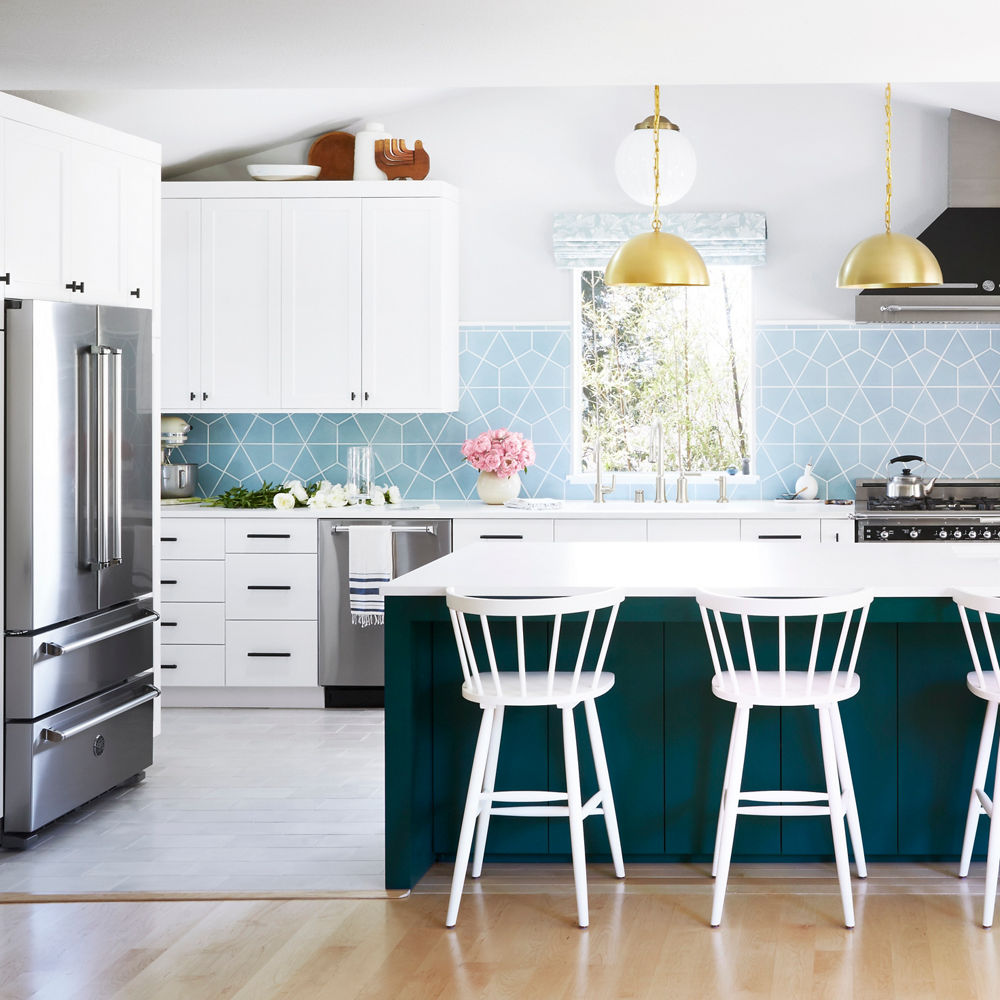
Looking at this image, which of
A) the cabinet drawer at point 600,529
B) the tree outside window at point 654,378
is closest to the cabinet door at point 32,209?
the cabinet drawer at point 600,529

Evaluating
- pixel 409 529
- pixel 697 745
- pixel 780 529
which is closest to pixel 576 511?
pixel 409 529

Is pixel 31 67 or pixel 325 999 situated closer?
pixel 325 999

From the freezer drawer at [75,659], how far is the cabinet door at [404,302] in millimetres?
1986

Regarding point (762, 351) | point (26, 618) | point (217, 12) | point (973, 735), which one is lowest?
point (973, 735)

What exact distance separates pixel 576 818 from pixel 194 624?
10.5ft

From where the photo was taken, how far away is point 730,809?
3213 millimetres

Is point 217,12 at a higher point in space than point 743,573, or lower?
higher

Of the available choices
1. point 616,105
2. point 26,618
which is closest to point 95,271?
point 26,618

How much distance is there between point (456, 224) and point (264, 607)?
2.16 meters

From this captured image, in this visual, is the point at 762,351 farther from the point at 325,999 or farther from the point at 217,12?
A: the point at 325,999

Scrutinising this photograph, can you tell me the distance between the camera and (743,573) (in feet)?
11.8

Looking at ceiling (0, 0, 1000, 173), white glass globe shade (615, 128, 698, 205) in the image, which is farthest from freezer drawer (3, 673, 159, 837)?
white glass globe shade (615, 128, 698, 205)

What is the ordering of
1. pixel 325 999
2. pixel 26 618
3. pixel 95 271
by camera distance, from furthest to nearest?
1. pixel 95 271
2. pixel 26 618
3. pixel 325 999

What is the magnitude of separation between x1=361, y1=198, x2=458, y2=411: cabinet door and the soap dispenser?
1875 mm
